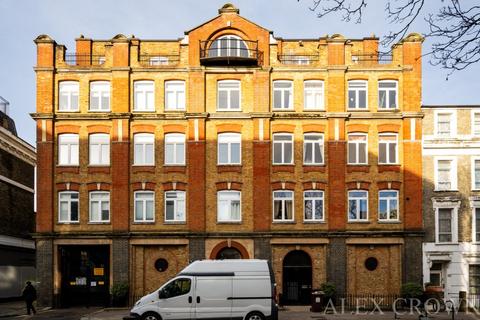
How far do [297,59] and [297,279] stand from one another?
13830mm

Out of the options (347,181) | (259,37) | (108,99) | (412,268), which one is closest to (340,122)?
(347,181)

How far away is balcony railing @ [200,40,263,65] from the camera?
124 ft

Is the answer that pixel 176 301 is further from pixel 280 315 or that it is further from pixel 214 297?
pixel 280 315

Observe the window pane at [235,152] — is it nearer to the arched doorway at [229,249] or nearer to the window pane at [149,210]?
the arched doorway at [229,249]

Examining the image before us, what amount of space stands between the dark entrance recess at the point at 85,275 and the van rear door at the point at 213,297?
45.1 feet

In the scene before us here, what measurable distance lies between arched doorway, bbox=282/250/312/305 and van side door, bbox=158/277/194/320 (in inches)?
509

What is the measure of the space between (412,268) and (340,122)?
9.60m

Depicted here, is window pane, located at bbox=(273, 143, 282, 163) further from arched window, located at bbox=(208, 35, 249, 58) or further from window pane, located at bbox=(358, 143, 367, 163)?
arched window, located at bbox=(208, 35, 249, 58)

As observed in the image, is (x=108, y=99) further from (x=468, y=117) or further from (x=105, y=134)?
(x=468, y=117)

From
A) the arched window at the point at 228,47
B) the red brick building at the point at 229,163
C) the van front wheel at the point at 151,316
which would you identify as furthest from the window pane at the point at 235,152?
the van front wheel at the point at 151,316

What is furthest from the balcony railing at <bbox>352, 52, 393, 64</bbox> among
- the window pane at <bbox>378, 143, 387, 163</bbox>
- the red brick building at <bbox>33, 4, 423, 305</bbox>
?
the window pane at <bbox>378, 143, 387, 163</bbox>

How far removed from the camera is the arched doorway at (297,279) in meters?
37.0

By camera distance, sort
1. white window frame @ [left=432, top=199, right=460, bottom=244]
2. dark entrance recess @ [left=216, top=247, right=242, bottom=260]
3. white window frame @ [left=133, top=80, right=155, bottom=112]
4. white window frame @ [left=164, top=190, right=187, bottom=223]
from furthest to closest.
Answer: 1. white window frame @ [left=133, top=80, right=155, bottom=112]
2. white window frame @ [left=164, top=190, right=187, bottom=223]
3. dark entrance recess @ [left=216, top=247, right=242, bottom=260]
4. white window frame @ [left=432, top=199, right=460, bottom=244]

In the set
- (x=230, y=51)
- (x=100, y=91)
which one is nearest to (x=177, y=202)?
(x=100, y=91)
